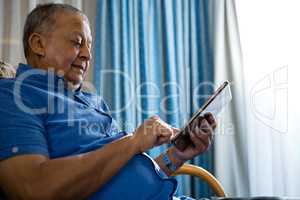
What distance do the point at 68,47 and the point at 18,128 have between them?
1.10 ft

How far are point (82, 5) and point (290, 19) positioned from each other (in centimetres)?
119

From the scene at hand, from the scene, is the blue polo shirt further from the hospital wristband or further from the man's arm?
the hospital wristband

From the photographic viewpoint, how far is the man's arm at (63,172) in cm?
76

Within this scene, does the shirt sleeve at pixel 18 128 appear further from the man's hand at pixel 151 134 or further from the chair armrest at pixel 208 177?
the chair armrest at pixel 208 177

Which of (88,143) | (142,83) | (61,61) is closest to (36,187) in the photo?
(88,143)

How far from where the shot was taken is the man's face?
1.05m

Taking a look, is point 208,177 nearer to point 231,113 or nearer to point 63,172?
point 231,113

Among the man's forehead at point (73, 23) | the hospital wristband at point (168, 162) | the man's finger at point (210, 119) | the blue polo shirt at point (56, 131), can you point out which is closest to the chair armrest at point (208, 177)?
the hospital wristband at point (168, 162)

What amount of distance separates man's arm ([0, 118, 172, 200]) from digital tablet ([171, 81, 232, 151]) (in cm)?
17

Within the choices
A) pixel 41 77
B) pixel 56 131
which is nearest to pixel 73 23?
pixel 41 77

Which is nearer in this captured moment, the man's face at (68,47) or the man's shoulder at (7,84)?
the man's shoulder at (7,84)

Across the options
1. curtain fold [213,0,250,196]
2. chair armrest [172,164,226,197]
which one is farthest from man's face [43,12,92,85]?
curtain fold [213,0,250,196]

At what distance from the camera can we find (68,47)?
1.06 m

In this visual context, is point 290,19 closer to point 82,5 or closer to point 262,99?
point 262,99
